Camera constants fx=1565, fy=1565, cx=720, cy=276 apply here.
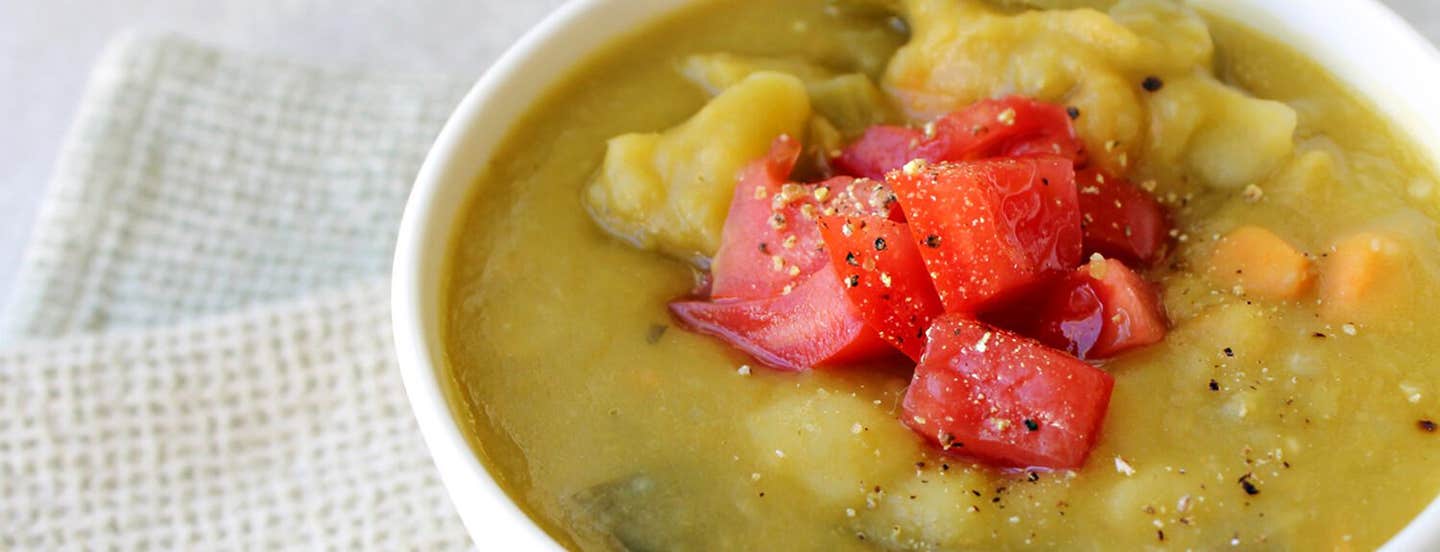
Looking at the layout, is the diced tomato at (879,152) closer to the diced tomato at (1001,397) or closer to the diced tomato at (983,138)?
the diced tomato at (983,138)

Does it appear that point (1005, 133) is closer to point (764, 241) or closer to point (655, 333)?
point (764, 241)

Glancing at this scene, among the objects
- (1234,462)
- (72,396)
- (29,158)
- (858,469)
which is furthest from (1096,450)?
(29,158)

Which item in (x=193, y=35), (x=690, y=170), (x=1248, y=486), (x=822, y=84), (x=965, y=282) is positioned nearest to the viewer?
(x=1248, y=486)

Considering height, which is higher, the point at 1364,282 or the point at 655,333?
the point at 1364,282

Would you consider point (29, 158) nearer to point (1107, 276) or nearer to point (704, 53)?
point (704, 53)

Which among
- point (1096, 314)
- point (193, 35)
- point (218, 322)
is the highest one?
point (1096, 314)

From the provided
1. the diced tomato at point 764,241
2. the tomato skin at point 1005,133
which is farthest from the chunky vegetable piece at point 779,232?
the tomato skin at point 1005,133

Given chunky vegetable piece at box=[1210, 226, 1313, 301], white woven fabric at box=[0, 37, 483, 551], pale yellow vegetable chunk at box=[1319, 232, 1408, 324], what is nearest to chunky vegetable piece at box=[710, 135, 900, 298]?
chunky vegetable piece at box=[1210, 226, 1313, 301]

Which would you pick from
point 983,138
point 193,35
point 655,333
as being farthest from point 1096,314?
point 193,35
